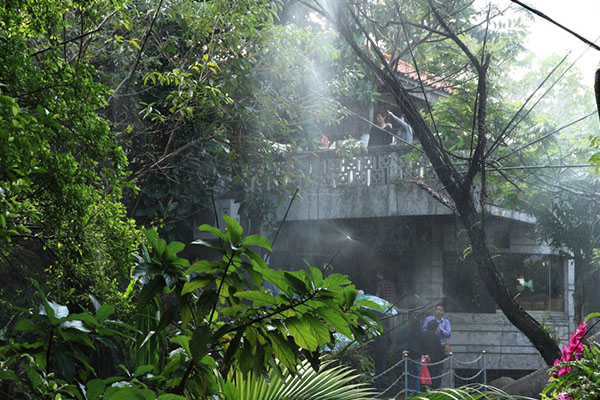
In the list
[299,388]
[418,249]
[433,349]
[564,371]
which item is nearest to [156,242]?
[299,388]

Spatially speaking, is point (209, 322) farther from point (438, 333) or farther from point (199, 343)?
point (438, 333)

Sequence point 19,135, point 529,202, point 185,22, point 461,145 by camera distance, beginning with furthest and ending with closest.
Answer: point 529,202 → point 461,145 → point 185,22 → point 19,135

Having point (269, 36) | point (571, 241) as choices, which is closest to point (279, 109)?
point (269, 36)

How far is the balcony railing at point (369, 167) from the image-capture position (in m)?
12.9

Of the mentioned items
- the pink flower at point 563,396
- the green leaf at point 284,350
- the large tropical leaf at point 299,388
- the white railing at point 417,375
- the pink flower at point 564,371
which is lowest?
the white railing at point 417,375

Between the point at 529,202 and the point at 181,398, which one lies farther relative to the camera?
the point at 529,202

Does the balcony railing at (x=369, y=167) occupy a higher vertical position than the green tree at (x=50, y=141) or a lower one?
higher

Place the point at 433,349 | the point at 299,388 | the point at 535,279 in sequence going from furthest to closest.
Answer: the point at 535,279, the point at 433,349, the point at 299,388

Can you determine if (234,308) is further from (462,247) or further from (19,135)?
(462,247)

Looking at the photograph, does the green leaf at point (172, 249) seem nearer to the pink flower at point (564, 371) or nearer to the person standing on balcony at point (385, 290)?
the pink flower at point (564, 371)

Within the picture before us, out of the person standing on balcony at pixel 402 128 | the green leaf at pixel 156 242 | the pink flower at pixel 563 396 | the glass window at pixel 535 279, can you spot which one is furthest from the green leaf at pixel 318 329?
the glass window at pixel 535 279

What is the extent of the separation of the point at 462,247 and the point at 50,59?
42.4 feet

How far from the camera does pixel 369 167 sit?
13.6 metres

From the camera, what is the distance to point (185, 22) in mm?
7113
